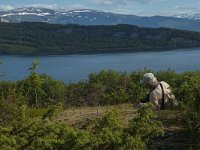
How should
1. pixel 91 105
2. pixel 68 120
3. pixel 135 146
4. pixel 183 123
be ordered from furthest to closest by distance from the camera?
pixel 91 105 < pixel 68 120 < pixel 183 123 < pixel 135 146

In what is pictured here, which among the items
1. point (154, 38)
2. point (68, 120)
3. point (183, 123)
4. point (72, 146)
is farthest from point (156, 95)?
point (154, 38)

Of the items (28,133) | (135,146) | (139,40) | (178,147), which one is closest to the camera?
(135,146)

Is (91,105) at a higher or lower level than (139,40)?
higher

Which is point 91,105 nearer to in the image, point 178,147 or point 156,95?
point 156,95

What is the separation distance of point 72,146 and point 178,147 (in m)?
1.69

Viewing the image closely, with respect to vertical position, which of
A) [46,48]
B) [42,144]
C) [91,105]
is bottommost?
[46,48]

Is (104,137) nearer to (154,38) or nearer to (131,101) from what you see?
(131,101)

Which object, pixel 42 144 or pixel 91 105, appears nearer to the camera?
pixel 42 144

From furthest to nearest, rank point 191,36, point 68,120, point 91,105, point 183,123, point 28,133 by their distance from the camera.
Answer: point 191,36, point 91,105, point 68,120, point 183,123, point 28,133

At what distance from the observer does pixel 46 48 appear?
194 m

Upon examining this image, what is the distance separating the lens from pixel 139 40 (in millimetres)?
196750

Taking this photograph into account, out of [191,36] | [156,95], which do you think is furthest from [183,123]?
[191,36]

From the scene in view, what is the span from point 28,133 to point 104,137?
1.03 m

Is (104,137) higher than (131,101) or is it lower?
higher
